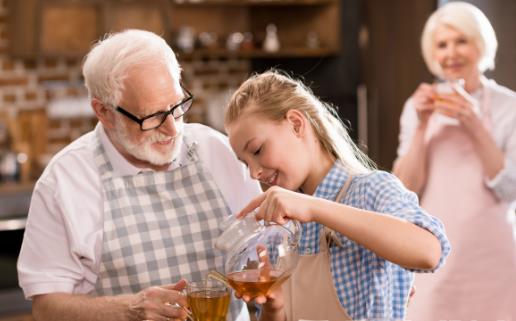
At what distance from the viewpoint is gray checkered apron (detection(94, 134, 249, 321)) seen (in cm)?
226

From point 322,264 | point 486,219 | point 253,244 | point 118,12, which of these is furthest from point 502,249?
point 118,12

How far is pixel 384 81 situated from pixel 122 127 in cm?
297

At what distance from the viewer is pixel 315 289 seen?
202 centimetres

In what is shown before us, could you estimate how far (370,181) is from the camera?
1.98 m

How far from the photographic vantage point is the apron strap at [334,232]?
2.01 meters

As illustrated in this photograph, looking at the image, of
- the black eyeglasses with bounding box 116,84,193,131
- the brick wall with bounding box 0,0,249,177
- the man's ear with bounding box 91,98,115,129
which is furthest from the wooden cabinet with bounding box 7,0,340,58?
the black eyeglasses with bounding box 116,84,193,131

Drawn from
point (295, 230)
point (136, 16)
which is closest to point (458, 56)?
point (295, 230)

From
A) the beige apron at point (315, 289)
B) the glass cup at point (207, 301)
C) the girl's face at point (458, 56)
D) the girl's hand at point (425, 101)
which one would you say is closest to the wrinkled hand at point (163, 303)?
the glass cup at point (207, 301)

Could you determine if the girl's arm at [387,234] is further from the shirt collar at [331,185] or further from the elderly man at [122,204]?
the elderly man at [122,204]

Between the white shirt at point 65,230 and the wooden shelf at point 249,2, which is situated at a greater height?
the wooden shelf at point 249,2

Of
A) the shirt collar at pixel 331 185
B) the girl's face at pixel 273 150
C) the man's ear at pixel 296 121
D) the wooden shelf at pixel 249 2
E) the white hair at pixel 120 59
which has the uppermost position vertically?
the white hair at pixel 120 59

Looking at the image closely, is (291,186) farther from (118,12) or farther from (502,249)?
(118,12)

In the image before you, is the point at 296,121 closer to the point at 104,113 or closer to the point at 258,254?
the point at 258,254

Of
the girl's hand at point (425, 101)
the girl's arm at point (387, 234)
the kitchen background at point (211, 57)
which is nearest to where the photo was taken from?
the girl's arm at point (387, 234)
